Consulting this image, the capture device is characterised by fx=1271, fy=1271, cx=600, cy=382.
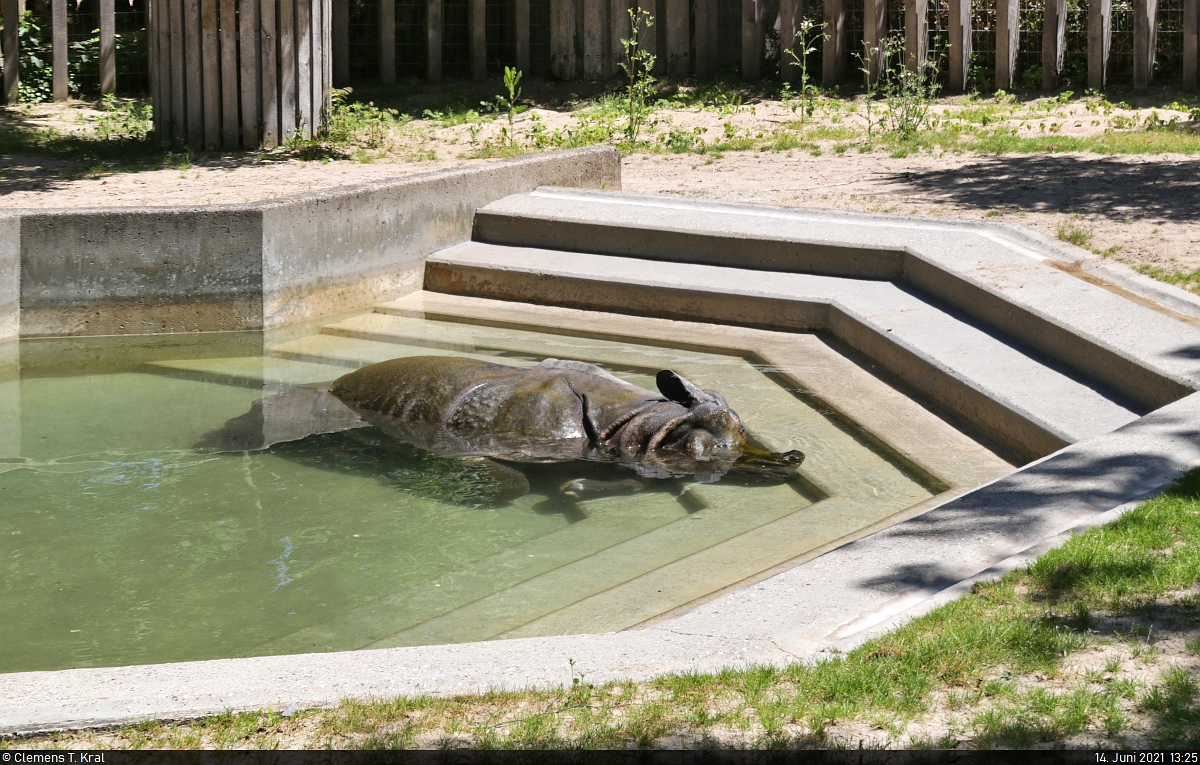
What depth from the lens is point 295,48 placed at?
11.7 m

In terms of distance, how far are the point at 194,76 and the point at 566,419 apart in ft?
24.3

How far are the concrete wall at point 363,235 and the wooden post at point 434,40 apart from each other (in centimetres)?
588

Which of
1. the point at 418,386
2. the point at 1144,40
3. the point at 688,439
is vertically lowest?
the point at 688,439

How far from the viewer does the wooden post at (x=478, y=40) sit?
612 inches

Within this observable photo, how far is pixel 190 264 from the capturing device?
824 cm

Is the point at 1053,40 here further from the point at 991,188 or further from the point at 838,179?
the point at 991,188

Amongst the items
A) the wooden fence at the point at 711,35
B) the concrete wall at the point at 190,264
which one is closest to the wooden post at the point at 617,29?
the wooden fence at the point at 711,35

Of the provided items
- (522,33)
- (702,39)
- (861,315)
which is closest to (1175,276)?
(861,315)

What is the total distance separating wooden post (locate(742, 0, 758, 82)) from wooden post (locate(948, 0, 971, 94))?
2314 millimetres

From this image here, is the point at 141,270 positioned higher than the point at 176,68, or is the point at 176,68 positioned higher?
the point at 176,68

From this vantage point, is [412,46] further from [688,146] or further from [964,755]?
[964,755]

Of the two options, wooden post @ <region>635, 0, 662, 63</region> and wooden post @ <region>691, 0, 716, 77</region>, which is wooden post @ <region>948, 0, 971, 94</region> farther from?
wooden post @ <region>635, 0, 662, 63</region>

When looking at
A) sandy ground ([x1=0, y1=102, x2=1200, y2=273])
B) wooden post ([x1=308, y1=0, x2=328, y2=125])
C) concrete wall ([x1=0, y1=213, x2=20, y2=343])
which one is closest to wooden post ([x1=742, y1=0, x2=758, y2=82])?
sandy ground ([x1=0, y1=102, x2=1200, y2=273])

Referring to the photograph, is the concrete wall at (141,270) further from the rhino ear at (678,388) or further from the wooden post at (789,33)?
the wooden post at (789,33)
